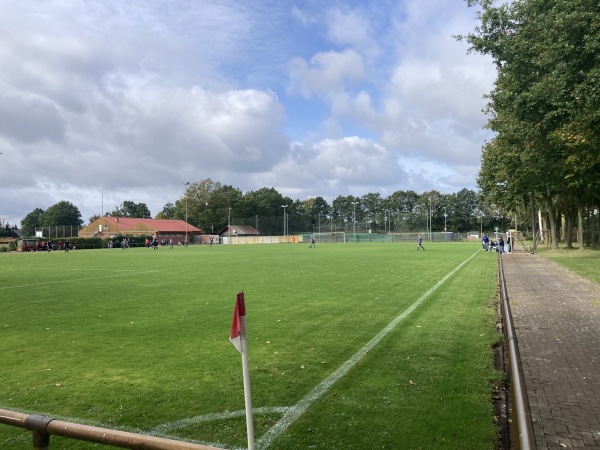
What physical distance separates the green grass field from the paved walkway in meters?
0.54

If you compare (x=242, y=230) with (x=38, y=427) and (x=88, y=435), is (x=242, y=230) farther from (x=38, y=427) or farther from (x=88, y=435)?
(x=88, y=435)

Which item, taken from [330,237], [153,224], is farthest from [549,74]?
[153,224]

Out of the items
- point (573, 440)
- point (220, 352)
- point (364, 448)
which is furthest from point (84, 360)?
point (573, 440)

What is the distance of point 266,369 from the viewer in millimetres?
6547

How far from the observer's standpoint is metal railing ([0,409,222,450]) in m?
2.79

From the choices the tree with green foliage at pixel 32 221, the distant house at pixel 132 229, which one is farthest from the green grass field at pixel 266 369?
the tree with green foliage at pixel 32 221

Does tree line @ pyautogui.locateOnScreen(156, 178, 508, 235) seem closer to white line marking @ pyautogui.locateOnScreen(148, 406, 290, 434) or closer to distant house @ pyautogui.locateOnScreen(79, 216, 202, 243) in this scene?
distant house @ pyautogui.locateOnScreen(79, 216, 202, 243)

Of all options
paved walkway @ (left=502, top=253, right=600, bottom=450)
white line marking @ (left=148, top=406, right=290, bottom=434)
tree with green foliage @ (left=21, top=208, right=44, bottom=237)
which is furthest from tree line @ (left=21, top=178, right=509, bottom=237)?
white line marking @ (left=148, top=406, right=290, bottom=434)

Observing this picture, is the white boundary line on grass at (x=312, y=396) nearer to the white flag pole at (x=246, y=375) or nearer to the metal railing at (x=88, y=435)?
the white flag pole at (x=246, y=375)

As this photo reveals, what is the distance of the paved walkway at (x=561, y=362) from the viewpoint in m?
4.59

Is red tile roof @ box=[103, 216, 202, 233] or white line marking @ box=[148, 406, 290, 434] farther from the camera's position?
red tile roof @ box=[103, 216, 202, 233]

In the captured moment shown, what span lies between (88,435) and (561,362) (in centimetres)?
648

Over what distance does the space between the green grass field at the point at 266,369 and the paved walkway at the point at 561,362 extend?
54 cm

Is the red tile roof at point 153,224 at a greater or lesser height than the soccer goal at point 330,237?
greater
